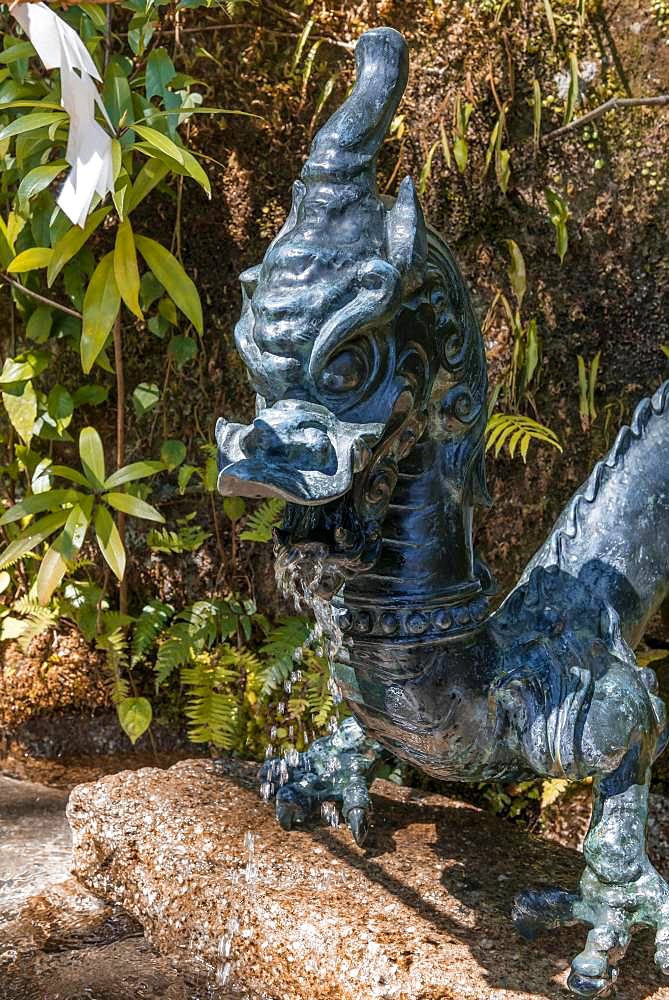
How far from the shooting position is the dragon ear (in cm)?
129

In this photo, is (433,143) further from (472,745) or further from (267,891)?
(267,891)

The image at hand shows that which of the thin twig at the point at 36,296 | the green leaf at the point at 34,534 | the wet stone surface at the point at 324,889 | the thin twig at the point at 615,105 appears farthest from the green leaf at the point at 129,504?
the thin twig at the point at 615,105

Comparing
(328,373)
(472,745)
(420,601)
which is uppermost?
(328,373)

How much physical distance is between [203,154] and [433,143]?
0.65m

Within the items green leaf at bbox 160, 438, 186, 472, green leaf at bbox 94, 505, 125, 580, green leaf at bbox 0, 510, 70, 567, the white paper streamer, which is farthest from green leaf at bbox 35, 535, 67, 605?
the white paper streamer

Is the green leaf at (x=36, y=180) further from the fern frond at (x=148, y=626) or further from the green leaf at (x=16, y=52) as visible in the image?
the fern frond at (x=148, y=626)

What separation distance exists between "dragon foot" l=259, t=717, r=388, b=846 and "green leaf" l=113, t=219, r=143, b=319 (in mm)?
1169

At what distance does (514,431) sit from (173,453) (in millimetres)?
1017

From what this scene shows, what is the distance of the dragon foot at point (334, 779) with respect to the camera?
6.66ft

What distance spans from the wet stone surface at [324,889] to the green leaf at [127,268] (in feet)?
3.69

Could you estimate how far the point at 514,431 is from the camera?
2.48 m

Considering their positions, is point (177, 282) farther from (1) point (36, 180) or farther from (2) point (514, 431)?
(2) point (514, 431)

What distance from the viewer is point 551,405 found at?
2.64 meters

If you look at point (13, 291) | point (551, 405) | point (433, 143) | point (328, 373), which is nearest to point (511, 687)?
point (328, 373)
